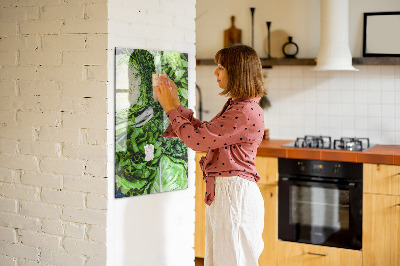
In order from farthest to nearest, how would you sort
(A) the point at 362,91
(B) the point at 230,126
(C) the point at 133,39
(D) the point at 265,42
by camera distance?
(D) the point at 265,42 → (A) the point at 362,91 → (C) the point at 133,39 → (B) the point at 230,126

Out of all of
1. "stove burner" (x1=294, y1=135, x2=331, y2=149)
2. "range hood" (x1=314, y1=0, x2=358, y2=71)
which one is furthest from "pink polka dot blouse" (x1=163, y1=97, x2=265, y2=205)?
"range hood" (x1=314, y1=0, x2=358, y2=71)

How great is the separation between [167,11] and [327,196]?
1809 mm

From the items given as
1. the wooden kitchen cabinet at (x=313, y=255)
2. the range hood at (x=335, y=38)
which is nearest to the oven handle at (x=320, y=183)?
the wooden kitchen cabinet at (x=313, y=255)

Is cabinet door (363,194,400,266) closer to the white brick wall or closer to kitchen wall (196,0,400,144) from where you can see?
Result: kitchen wall (196,0,400,144)

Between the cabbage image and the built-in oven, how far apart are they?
3.94 ft

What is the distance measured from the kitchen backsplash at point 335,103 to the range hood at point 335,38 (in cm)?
30

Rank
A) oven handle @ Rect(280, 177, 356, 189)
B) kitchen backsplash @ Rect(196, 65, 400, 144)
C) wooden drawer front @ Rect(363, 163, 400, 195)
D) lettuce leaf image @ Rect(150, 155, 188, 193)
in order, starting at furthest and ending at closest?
kitchen backsplash @ Rect(196, 65, 400, 144)
oven handle @ Rect(280, 177, 356, 189)
wooden drawer front @ Rect(363, 163, 400, 195)
lettuce leaf image @ Rect(150, 155, 188, 193)

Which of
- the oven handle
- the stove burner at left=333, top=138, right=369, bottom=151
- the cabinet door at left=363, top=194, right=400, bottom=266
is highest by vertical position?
the stove burner at left=333, top=138, right=369, bottom=151

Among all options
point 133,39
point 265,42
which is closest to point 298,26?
point 265,42

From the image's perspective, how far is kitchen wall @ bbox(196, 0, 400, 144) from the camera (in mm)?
4391

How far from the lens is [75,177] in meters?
2.87

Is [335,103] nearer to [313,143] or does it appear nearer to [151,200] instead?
[313,143]

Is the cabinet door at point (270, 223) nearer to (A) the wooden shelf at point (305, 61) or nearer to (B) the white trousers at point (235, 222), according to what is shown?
(A) the wooden shelf at point (305, 61)

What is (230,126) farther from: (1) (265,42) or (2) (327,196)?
(1) (265,42)
